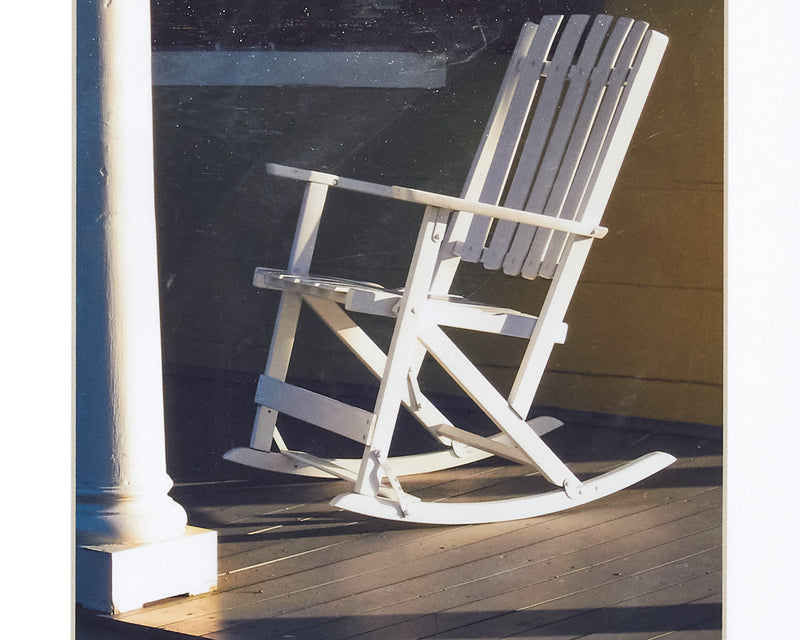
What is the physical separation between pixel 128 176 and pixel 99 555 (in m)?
0.55

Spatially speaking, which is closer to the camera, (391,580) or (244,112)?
(391,580)

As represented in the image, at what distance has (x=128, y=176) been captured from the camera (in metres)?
1.50

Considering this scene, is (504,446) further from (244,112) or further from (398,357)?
(244,112)

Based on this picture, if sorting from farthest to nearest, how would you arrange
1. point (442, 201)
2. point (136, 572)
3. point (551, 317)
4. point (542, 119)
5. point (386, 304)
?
point (542, 119), point (551, 317), point (386, 304), point (442, 201), point (136, 572)

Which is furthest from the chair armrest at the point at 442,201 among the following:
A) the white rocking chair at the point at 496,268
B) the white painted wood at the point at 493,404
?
the white painted wood at the point at 493,404

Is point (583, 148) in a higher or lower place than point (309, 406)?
higher

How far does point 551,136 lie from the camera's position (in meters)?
2.03

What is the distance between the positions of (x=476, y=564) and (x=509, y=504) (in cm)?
18

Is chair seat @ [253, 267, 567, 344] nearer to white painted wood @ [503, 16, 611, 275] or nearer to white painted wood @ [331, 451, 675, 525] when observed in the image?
white painted wood @ [503, 16, 611, 275]

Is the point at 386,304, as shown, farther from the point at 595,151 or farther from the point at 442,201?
the point at 595,151

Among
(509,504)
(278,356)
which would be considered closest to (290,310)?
(278,356)

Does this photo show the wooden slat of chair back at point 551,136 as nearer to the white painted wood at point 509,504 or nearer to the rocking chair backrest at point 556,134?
the rocking chair backrest at point 556,134

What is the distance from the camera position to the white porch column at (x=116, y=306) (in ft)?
4.89

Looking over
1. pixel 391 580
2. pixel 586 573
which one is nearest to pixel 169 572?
pixel 391 580
